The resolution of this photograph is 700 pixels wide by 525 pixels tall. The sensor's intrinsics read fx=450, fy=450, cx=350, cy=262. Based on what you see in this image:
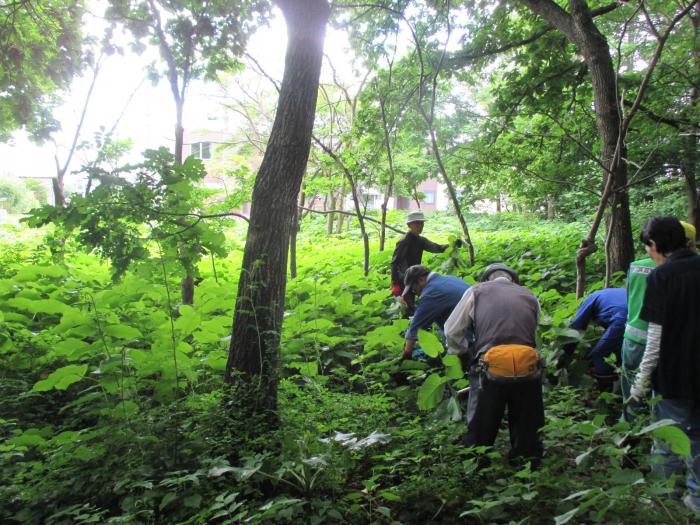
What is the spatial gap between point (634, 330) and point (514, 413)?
102 centimetres

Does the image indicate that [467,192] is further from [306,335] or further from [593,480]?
[593,480]

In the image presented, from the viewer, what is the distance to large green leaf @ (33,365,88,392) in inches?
134

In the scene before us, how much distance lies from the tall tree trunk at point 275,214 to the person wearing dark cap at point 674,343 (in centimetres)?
264

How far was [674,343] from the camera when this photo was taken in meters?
2.75

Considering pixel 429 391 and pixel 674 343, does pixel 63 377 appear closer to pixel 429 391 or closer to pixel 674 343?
pixel 429 391

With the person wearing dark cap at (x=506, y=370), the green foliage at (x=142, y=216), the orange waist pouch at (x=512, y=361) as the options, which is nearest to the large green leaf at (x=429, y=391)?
the person wearing dark cap at (x=506, y=370)

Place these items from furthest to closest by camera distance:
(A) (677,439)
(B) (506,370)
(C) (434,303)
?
(C) (434,303) → (B) (506,370) → (A) (677,439)

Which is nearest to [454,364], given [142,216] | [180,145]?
[142,216]

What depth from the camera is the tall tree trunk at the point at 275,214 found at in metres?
3.73

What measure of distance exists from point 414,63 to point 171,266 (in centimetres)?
782

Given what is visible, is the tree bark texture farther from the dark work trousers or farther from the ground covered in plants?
the dark work trousers

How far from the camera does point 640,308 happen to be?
3068mm

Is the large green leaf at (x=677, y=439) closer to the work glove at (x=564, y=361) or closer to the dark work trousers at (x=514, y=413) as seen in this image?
the dark work trousers at (x=514, y=413)

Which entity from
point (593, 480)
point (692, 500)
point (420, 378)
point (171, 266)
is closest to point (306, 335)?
point (420, 378)
